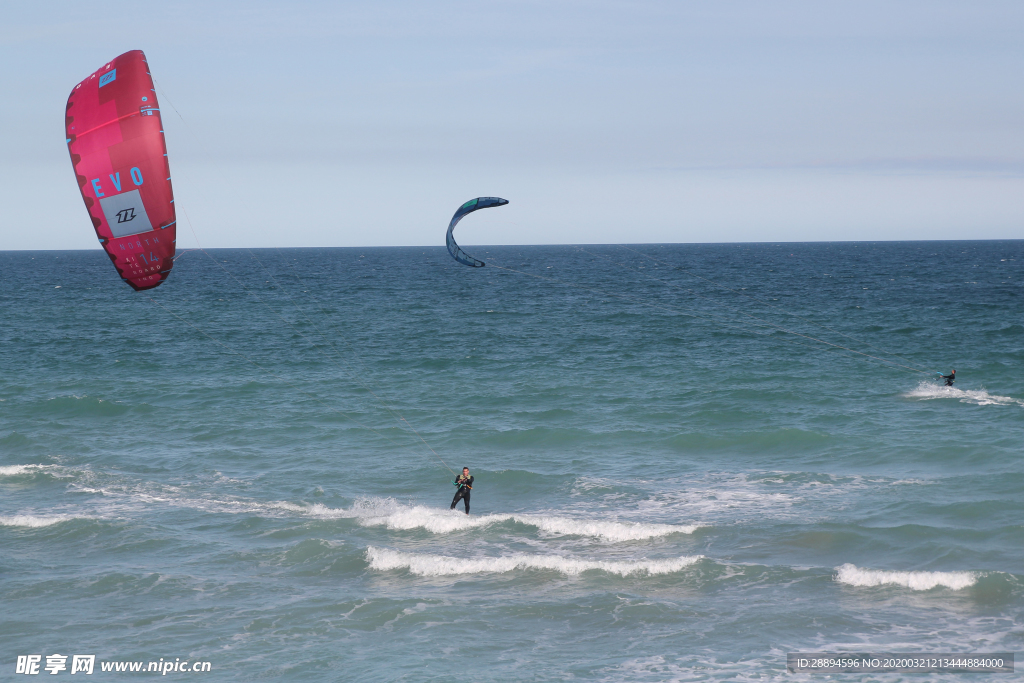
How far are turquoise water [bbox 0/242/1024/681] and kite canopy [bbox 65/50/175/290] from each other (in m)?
7.58

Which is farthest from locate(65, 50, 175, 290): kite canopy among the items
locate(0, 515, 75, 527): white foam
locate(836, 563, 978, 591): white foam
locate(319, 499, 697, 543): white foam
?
locate(836, 563, 978, 591): white foam

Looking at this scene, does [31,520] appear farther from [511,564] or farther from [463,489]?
[511,564]

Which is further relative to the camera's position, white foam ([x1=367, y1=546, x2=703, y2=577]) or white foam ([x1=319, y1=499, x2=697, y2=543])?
white foam ([x1=319, y1=499, x2=697, y2=543])

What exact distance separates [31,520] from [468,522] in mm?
11861

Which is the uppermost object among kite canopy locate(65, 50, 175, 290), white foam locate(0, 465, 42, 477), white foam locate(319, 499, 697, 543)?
kite canopy locate(65, 50, 175, 290)

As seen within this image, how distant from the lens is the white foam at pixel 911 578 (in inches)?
744

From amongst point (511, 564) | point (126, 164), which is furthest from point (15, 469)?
point (511, 564)

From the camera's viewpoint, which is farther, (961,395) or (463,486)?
(961,395)

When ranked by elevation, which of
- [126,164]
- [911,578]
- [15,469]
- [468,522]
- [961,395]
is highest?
[126,164]

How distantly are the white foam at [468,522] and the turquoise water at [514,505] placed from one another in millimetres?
89

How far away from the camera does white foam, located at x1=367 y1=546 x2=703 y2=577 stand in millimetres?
20219

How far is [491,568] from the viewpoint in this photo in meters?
20.5

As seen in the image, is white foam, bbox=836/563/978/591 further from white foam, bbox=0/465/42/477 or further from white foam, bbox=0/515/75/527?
white foam, bbox=0/465/42/477

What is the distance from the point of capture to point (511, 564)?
20.5 m
